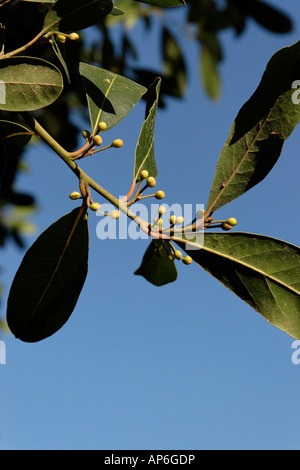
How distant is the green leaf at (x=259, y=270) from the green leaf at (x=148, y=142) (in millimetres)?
221

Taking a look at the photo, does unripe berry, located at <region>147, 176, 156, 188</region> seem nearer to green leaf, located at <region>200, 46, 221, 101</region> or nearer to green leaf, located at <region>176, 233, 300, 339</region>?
green leaf, located at <region>176, 233, 300, 339</region>

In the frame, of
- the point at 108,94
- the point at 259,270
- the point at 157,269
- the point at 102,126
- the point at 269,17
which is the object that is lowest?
the point at 259,270

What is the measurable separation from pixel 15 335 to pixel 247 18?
2504 mm

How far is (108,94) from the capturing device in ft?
4.55

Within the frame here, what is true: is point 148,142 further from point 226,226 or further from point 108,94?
point 226,226

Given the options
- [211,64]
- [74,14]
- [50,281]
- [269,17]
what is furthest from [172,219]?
[211,64]

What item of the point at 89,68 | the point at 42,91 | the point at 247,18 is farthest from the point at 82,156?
the point at 247,18

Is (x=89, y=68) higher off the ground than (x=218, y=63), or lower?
lower

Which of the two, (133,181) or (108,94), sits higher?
(108,94)

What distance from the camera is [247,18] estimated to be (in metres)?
3.10

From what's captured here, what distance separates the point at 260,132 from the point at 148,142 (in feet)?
0.92

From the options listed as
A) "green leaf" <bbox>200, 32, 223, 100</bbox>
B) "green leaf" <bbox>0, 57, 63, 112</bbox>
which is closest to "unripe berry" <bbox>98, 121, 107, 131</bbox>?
"green leaf" <bbox>0, 57, 63, 112</bbox>

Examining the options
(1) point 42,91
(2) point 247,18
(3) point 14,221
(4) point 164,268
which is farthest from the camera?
(3) point 14,221

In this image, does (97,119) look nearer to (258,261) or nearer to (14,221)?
(258,261)
